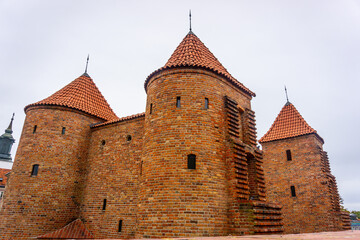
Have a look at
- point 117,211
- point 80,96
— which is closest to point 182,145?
point 117,211

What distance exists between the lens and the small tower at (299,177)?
46.8 feet

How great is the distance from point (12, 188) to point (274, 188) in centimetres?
1478

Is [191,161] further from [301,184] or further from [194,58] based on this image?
[301,184]

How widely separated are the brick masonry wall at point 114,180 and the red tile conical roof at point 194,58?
3.24 meters

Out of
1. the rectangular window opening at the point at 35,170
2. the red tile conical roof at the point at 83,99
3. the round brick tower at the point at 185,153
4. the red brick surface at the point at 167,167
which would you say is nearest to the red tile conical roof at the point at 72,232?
the red brick surface at the point at 167,167

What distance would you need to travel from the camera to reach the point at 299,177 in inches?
610

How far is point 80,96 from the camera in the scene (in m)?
15.6

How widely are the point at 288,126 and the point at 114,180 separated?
11.7 m

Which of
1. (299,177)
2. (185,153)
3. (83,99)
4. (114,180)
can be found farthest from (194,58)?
(299,177)

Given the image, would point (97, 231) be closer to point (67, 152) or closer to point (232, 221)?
point (67, 152)

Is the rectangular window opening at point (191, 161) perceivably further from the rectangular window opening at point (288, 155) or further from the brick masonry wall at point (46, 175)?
the rectangular window opening at point (288, 155)

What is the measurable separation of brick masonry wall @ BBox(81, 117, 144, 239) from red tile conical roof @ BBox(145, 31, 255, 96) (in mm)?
3237

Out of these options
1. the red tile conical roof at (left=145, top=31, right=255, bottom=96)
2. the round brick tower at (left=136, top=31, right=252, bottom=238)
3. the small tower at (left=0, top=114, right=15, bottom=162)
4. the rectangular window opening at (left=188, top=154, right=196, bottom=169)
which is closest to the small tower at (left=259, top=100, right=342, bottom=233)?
the red tile conical roof at (left=145, top=31, right=255, bottom=96)

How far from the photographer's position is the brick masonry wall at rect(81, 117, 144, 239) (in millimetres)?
11494
